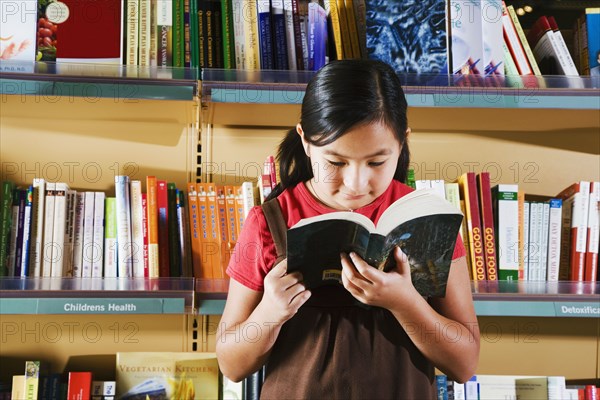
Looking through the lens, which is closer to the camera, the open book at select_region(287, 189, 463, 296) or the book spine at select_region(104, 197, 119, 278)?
the open book at select_region(287, 189, 463, 296)

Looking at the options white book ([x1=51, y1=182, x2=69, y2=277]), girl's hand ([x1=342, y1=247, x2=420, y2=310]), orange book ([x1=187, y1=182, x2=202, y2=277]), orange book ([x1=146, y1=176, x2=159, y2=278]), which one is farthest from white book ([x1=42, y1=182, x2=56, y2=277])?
girl's hand ([x1=342, y1=247, x2=420, y2=310])

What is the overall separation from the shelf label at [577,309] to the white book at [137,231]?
999mm

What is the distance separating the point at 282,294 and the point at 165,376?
0.75 m

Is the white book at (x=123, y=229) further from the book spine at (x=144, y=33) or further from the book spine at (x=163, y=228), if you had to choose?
the book spine at (x=144, y=33)

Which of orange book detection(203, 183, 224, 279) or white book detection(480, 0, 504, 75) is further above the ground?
white book detection(480, 0, 504, 75)

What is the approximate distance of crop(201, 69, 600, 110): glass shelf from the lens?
5.81ft

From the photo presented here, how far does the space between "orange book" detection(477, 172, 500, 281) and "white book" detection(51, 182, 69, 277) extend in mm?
1036

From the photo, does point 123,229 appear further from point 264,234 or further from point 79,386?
point 264,234

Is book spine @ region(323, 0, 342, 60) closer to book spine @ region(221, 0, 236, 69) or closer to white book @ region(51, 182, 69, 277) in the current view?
book spine @ region(221, 0, 236, 69)

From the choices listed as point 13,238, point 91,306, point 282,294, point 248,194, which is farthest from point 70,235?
point 282,294

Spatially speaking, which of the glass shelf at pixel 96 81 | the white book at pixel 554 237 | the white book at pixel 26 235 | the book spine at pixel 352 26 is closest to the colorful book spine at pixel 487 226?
the white book at pixel 554 237

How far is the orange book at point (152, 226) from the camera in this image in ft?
5.81

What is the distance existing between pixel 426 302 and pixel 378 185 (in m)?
0.22

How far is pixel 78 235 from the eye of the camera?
180 cm
